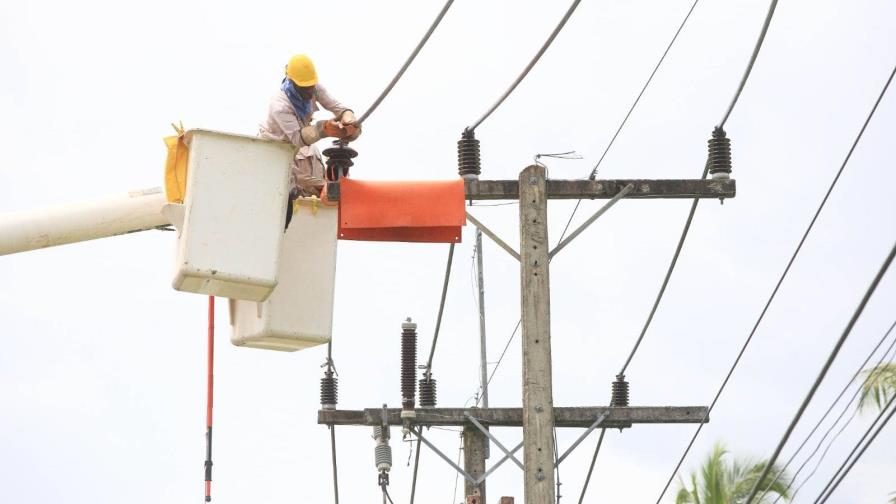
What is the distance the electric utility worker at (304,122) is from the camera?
12469 millimetres

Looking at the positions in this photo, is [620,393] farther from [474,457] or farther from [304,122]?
[304,122]

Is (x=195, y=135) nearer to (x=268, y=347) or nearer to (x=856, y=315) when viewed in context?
(x=268, y=347)

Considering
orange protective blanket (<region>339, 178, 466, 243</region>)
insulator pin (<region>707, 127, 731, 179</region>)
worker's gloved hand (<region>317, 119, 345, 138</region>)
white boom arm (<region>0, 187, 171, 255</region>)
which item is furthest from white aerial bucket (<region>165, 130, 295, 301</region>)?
insulator pin (<region>707, 127, 731, 179</region>)

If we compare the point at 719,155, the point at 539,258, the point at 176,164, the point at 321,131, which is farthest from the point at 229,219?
the point at 719,155

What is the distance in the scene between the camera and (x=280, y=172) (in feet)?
39.9

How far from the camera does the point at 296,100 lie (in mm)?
12648

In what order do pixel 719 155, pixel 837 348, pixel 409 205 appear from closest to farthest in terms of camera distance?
pixel 837 348
pixel 409 205
pixel 719 155

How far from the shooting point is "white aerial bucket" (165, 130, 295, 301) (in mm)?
11836

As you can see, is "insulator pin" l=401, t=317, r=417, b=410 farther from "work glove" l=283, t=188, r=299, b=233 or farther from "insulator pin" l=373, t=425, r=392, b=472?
"work glove" l=283, t=188, r=299, b=233

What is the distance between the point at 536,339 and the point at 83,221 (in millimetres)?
2740

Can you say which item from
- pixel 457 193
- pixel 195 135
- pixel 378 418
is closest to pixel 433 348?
pixel 378 418

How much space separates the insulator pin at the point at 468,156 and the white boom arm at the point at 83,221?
1883 millimetres

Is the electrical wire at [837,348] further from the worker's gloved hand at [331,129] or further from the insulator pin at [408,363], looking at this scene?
the insulator pin at [408,363]

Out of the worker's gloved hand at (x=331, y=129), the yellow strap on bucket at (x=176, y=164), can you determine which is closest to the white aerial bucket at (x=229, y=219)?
the yellow strap on bucket at (x=176, y=164)
